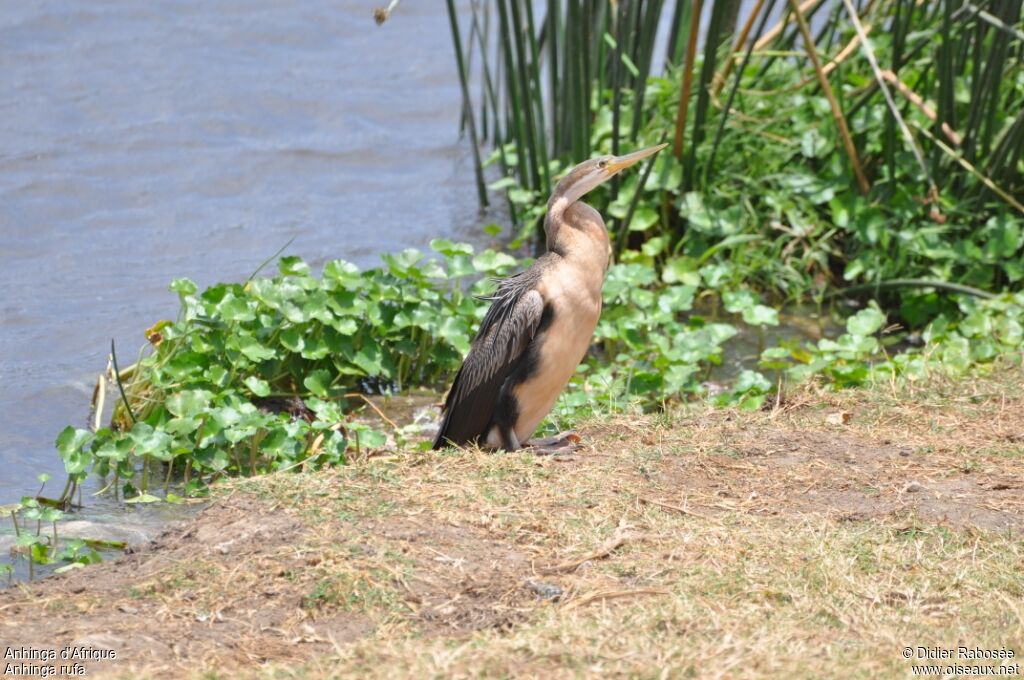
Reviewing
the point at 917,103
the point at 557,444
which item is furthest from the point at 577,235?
the point at 917,103

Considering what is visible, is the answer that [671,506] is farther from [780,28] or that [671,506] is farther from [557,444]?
[780,28]

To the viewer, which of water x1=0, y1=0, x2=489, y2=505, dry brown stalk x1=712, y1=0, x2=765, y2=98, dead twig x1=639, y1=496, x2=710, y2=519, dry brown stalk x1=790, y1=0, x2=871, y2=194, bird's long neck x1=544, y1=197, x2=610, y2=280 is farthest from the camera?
dry brown stalk x1=712, y1=0, x2=765, y2=98

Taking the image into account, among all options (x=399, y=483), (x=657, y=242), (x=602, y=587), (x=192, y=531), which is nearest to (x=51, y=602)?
(x=192, y=531)

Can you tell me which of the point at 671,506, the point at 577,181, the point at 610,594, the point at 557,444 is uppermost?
the point at 577,181

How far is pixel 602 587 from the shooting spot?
334cm

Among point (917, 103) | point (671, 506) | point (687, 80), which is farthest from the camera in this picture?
point (917, 103)

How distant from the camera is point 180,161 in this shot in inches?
352

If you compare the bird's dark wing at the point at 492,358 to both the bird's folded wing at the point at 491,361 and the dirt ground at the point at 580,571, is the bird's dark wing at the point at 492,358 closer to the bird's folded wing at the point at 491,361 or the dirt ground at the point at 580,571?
the bird's folded wing at the point at 491,361

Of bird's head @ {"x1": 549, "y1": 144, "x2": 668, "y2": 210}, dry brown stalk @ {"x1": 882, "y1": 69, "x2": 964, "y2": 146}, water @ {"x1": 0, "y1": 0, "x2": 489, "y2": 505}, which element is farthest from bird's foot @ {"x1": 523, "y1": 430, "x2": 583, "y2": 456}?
dry brown stalk @ {"x1": 882, "y1": 69, "x2": 964, "y2": 146}

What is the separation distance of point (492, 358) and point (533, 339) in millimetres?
148

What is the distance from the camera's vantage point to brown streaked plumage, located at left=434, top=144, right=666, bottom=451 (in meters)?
4.48

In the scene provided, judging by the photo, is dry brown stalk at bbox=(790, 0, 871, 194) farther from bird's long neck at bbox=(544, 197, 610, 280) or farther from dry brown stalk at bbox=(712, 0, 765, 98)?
bird's long neck at bbox=(544, 197, 610, 280)

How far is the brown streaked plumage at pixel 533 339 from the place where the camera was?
4484 millimetres

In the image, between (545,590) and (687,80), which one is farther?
(687,80)
